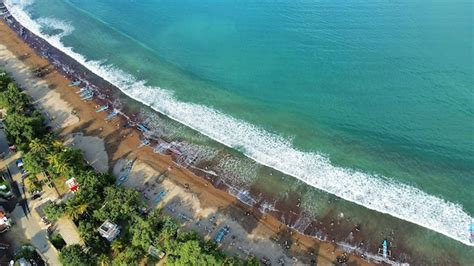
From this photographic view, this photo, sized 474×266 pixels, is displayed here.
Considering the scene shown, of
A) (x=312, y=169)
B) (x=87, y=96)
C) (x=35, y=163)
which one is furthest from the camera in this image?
(x=87, y=96)

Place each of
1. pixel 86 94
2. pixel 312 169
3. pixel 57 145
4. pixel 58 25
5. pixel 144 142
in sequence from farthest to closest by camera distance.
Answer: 1. pixel 58 25
2. pixel 86 94
3. pixel 144 142
4. pixel 57 145
5. pixel 312 169

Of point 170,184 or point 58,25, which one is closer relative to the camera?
point 170,184

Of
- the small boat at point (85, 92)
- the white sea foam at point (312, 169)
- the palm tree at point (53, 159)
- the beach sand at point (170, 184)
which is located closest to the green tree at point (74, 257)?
the beach sand at point (170, 184)

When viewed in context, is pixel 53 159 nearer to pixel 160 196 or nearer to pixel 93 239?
pixel 93 239

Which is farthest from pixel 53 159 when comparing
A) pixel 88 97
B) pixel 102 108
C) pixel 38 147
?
pixel 88 97

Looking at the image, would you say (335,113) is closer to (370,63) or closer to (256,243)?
(370,63)

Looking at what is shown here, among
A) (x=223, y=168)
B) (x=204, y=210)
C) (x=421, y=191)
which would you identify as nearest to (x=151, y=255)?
(x=204, y=210)

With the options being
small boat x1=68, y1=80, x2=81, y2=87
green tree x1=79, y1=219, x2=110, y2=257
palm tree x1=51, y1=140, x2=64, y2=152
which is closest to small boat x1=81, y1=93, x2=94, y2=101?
small boat x1=68, y1=80, x2=81, y2=87

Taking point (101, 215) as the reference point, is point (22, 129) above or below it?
above

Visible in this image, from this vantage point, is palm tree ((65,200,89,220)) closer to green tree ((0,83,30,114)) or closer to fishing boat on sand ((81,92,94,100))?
green tree ((0,83,30,114))
